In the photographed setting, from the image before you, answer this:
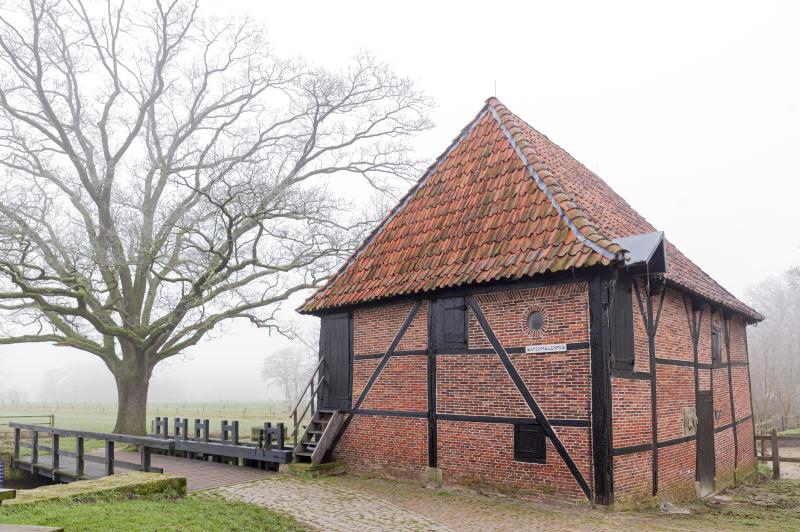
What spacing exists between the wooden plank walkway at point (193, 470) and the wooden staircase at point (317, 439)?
73 centimetres

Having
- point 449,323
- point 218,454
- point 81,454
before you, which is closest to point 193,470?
point 218,454

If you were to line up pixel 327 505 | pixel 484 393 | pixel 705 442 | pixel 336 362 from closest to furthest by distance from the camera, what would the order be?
pixel 327 505 → pixel 484 393 → pixel 705 442 → pixel 336 362

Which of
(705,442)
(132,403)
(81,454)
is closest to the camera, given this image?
(81,454)

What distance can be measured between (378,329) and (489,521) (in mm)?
4667

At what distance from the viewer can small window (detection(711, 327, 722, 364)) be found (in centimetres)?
1317

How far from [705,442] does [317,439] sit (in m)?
7.70

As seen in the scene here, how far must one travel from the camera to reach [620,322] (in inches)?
365

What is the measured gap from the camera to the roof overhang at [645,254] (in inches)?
342

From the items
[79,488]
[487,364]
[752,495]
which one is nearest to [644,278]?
[487,364]

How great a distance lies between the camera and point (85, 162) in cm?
2050

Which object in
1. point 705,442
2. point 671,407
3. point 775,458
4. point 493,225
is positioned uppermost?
point 493,225

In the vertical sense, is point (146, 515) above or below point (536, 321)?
below

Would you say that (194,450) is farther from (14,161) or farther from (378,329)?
(14,161)

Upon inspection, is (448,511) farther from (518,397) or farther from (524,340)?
(524,340)
